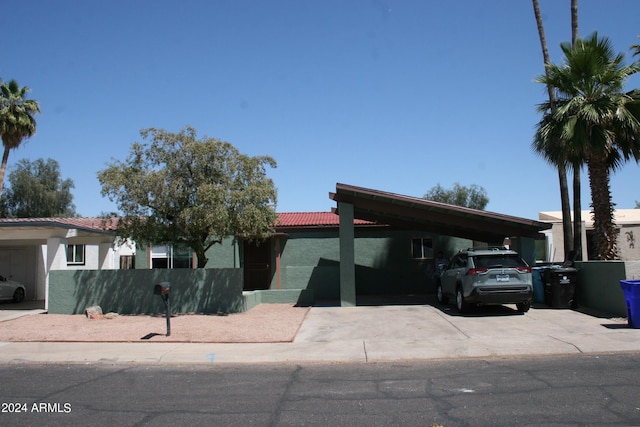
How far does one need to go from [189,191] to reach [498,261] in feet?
28.0

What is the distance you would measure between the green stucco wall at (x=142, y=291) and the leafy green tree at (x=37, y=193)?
2897 centimetres

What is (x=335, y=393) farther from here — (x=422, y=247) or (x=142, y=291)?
(x=422, y=247)

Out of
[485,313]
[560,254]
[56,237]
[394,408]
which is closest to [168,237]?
[56,237]

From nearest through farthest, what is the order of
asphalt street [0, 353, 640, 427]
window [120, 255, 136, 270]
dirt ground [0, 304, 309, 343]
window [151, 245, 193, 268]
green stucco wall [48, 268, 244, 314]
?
asphalt street [0, 353, 640, 427] → dirt ground [0, 304, 309, 343] → green stucco wall [48, 268, 244, 314] → window [151, 245, 193, 268] → window [120, 255, 136, 270]

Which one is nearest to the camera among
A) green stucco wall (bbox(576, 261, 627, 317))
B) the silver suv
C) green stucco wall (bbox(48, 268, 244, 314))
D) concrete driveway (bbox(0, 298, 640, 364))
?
concrete driveway (bbox(0, 298, 640, 364))

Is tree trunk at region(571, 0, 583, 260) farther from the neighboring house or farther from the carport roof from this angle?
the neighboring house

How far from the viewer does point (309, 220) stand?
23.3 m

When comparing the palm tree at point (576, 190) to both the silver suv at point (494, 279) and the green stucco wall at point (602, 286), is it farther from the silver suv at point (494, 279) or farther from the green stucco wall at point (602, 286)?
the silver suv at point (494, 279)

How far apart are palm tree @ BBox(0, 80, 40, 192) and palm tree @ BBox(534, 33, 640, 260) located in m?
21.9

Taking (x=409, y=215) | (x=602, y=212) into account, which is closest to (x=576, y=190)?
(x=602, y=212)

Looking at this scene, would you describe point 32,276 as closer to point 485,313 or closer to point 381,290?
point 381,290

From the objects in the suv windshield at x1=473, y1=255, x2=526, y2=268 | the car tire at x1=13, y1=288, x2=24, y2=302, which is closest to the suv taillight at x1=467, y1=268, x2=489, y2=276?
the suv windshield at x1=473, y1=255, x2=526, y2=268

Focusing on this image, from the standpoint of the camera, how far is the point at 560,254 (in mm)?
25531

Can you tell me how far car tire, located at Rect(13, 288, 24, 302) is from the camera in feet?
68.8
